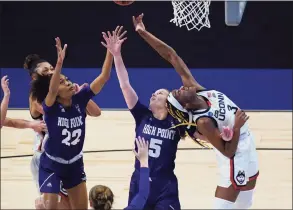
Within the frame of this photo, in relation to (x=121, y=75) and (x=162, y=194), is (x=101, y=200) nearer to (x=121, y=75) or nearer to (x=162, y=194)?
(x=162, y=194)

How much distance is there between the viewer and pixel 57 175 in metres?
4.93

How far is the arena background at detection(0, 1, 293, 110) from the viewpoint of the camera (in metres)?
9.27

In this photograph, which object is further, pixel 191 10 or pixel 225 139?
pixel 191 10

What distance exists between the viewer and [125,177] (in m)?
6.86

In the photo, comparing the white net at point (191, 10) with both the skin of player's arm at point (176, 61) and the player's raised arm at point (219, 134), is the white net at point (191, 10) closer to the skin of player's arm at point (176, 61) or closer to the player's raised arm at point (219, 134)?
the skin of player's arm at point (176, 61)

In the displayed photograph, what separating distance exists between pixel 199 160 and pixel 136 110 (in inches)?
104

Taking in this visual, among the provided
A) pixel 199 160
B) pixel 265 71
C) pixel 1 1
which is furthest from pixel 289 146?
pixel 1 1

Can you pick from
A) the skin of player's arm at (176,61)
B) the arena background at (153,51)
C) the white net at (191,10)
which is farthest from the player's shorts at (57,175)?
the arena background at (153,51)

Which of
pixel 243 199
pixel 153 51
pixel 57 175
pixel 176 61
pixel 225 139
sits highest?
pixel 153 51

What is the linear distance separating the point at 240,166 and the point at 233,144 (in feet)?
0.63

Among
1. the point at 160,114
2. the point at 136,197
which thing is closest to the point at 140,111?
the point at 160,114

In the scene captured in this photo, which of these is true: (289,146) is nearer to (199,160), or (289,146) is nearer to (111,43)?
(199,160)

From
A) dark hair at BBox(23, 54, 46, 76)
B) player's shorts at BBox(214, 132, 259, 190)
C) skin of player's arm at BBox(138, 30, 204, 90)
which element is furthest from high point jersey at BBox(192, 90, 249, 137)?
dark hair at BBox(23, 54, 46, 76)

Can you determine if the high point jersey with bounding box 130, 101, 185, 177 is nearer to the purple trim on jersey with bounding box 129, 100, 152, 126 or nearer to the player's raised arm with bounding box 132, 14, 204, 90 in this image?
the purple trim on jersey with bounding box 129, 100, 152, 126
